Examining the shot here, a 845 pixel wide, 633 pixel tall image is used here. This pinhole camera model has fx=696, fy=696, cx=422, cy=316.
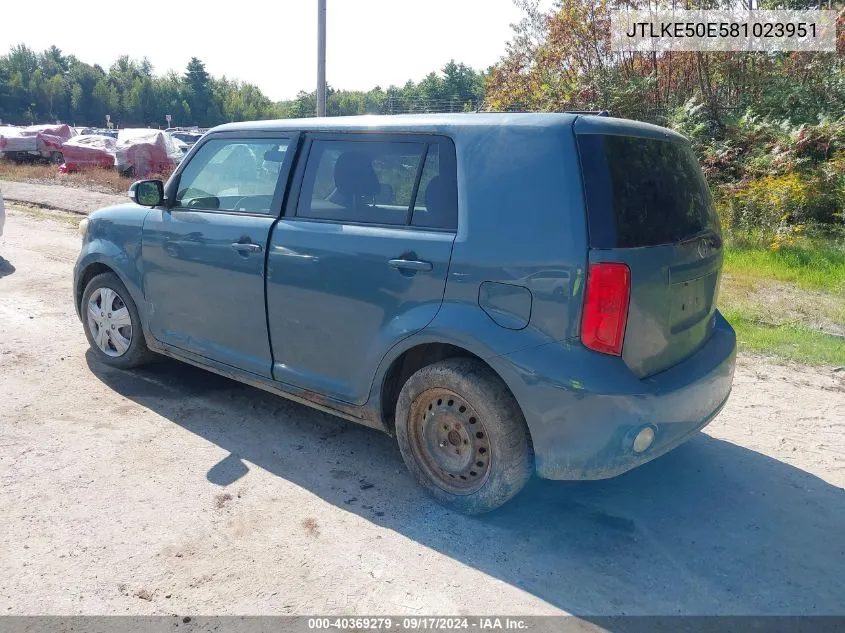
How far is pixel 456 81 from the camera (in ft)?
244

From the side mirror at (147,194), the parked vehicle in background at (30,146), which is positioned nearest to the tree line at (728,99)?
the side mirror at (147,194)

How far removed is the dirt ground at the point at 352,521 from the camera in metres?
2.82

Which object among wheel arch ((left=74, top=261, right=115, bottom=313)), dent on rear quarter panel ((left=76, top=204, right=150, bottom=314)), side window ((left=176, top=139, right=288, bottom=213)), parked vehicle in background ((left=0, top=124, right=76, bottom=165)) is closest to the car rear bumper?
side window ((left=176, top=139, right=288, bottom=213))

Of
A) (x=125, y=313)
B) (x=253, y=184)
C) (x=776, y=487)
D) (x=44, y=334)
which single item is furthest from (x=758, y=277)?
(x=44, y=334)

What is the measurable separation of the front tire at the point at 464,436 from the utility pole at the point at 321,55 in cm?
971

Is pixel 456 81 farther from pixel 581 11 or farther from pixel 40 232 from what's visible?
pixel 40 232

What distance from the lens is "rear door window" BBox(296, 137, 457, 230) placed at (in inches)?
133

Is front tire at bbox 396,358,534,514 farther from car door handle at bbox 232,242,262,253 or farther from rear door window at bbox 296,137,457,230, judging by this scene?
car door handle at bbox 232,242,262,253

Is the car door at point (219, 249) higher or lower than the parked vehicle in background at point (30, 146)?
lower

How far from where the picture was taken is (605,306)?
9.61 feet

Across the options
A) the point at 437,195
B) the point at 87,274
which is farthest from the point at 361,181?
the point at 87,274

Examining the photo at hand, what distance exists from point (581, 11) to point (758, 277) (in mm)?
8359

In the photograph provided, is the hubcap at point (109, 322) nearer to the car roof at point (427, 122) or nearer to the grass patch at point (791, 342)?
the car roof at point (427, 122)

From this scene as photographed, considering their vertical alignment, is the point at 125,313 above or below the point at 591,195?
below
